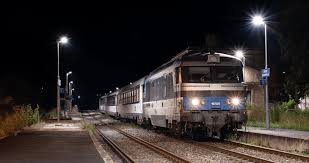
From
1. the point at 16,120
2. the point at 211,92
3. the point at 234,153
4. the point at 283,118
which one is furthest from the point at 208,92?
the point at 16,120

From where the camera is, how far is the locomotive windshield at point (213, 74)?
20.6 metres

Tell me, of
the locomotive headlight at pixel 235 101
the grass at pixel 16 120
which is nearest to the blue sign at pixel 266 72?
the locomotive headlight at pixel 235 101

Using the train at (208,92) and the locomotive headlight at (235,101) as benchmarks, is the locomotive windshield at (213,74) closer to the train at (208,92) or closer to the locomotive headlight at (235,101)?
the train at (208,92)

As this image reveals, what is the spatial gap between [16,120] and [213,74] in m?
16.3

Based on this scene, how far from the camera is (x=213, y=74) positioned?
68.3 ft

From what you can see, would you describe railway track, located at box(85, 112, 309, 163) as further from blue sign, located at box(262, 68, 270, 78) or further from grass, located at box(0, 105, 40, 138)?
grass, located at box(0, 105, 40, 138)

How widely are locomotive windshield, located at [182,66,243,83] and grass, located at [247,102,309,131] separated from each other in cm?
657

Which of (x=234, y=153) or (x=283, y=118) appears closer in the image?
(x=234, y=153)

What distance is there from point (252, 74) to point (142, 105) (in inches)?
788

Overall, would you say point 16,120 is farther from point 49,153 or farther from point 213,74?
point 49,153

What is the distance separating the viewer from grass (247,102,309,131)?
88.8 feet

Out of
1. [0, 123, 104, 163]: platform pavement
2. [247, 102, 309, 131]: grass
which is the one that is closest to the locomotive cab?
[0, 123, 104, 163]: platform pavement

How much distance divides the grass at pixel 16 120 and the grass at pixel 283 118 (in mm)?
14779

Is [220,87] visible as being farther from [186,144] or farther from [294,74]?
[294,74]
